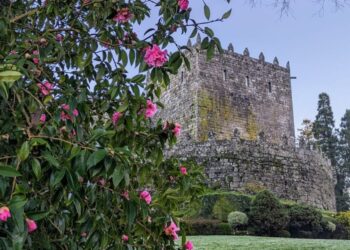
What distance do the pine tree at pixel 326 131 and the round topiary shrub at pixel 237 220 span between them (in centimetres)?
2545

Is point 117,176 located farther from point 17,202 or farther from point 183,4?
point 183,4

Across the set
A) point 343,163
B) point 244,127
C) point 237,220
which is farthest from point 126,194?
point 343,163

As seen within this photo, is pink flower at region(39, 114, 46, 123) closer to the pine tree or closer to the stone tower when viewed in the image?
the stone tower

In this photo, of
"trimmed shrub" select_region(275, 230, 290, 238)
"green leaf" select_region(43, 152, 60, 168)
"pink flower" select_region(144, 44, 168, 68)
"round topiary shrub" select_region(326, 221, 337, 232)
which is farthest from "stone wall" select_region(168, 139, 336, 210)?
"green leaf" select_region(43, 152, 60, 168)

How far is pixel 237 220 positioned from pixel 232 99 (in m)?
11.6

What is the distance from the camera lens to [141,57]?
308cm

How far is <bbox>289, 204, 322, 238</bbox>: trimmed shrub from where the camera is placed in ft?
45.9

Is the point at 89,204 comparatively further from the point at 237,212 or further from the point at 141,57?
the point at 237,212

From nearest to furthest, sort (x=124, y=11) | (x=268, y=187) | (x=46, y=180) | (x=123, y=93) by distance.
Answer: (x=46, y=180)
(x=123, y=93)
(x=124, y=11)
(x=268, y=187)

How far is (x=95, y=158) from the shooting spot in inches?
74.8

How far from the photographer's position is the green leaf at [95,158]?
1.89 metres

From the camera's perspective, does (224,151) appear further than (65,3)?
Yes

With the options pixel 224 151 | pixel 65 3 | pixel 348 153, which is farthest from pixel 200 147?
pixel 348 153

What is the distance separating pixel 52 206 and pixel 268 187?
1557cm
